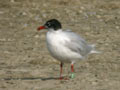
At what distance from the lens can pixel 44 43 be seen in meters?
14.6

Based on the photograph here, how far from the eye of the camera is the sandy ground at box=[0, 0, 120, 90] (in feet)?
33.7

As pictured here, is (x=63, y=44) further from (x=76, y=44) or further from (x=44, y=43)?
(x=44, y=43)

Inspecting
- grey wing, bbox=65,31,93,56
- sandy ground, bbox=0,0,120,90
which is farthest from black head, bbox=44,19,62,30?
sandy ground, bbox=0,0,120,90

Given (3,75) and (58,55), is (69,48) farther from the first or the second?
(3,75)

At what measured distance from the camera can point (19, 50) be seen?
13680 millimetres

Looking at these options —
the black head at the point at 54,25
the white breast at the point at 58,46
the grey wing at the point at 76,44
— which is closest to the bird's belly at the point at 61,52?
the white breast at the point at 58,46

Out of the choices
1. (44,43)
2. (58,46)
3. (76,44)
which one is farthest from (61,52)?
(44,43)

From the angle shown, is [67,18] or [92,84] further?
[67,18]

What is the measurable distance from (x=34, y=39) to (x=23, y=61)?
9.23ft

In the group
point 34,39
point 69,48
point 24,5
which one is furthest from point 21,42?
point 24,5

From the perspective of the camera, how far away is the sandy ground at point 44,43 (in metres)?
10.3

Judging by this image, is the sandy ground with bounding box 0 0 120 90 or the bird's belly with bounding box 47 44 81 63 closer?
the bird's belly with bounding box 47 44 81 63

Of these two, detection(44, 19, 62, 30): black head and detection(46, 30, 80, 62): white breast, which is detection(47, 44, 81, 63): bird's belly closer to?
detection(46, 30, 80, 62): white breast

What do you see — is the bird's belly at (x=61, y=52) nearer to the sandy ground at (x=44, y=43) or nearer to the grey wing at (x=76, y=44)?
the grey wing at (x=76, y=44)
